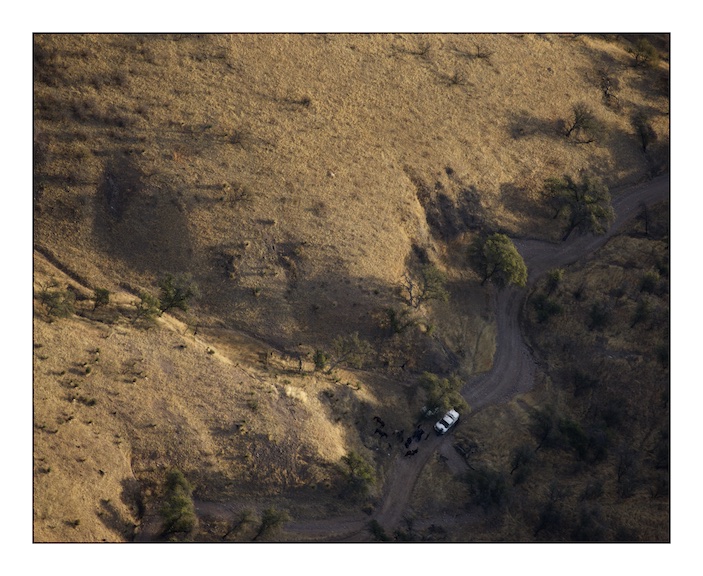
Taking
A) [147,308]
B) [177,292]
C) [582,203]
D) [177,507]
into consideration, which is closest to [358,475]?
[177,507]

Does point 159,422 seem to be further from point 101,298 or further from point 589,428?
point 589,428

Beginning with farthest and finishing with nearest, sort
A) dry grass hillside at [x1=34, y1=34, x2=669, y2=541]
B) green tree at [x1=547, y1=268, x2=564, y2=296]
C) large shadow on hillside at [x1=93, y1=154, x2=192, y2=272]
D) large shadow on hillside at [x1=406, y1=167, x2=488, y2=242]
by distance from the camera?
large shadow on hillside at [x1=406, y1=167, x2=488, y2=242] → green tree at [x1=547, y1=268, x2=564, y2=296] → large shadow on hillside at [x1=93, y1=154, x2=192, y2=272] → dry grass hillside at [x1=34, y1=34, x2=669, y2=541]

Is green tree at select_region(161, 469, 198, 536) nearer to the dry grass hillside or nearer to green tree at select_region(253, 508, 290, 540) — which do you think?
the dry grass hillside

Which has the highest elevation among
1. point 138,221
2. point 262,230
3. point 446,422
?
point 138,221

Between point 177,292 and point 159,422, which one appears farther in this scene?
point 177,292

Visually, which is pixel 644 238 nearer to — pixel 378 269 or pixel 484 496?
pixel 378 269

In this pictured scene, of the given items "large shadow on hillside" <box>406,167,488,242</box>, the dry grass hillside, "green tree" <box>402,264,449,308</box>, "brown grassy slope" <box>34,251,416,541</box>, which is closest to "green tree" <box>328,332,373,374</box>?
the dry grass hillside

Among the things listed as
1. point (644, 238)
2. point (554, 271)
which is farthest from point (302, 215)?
point (644, 238)
